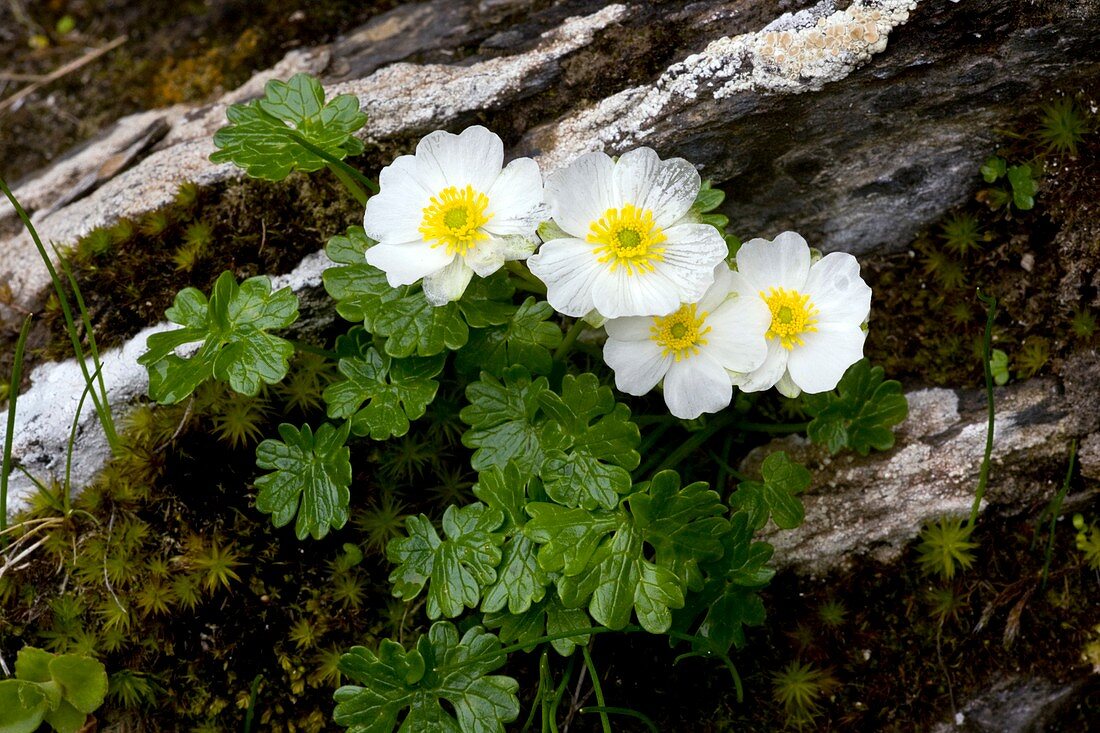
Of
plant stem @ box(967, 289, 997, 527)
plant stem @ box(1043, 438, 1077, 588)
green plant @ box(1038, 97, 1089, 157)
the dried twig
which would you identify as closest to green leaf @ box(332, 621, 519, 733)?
plant stem @ box(967, 289, 997, 527)

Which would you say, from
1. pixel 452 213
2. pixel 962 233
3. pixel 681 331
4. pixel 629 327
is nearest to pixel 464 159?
pixel 452 213

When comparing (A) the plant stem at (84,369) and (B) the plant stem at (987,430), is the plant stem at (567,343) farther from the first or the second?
(A) the plant stem at (84,369)

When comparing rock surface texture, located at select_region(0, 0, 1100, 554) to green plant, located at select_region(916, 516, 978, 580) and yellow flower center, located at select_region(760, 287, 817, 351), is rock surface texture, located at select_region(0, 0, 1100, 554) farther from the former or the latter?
yellow flower center, located at select_region(760, 287, 817, 351)

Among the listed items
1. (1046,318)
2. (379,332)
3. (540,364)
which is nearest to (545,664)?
(540,364)

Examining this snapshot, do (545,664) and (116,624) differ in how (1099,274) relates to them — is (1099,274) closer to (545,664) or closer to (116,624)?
(545,664)

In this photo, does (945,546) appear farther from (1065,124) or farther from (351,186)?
(351,186)
